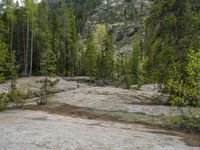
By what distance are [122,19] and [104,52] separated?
89.6 m

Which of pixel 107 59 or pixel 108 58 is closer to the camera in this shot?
pixel 108 58

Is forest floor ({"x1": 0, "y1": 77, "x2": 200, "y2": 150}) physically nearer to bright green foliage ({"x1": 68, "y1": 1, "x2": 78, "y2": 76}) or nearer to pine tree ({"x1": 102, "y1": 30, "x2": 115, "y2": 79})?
bright green foliage ({"x1": 68, "y1": 1, "x2": 78, "y2": 76})

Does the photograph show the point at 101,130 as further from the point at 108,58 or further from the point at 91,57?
the point at 108,58

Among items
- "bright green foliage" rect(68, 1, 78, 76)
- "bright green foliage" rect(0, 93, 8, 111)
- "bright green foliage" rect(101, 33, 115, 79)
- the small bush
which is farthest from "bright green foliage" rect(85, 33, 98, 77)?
"bright green foliage" rect(0, 93, 8, 111)

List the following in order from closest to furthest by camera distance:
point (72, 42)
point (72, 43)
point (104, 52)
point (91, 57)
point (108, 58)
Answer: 1. point (91, 57)
2. point (72, 43)
3. point (72, 42)
4. point (108, 58)
5. point (104, 52)

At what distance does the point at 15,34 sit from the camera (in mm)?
61500

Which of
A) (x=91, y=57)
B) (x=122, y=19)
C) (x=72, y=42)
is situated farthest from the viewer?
(x=122, y=19)

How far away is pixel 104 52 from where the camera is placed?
2904 inches

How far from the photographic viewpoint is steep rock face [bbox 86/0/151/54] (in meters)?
141

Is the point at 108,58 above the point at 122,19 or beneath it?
beneath

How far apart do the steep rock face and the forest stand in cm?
66

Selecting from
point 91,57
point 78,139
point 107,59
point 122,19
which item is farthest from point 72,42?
point 122,19

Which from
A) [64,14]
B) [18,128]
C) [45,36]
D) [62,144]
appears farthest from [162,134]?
[64,14]

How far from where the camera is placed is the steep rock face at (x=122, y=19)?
141 meters
